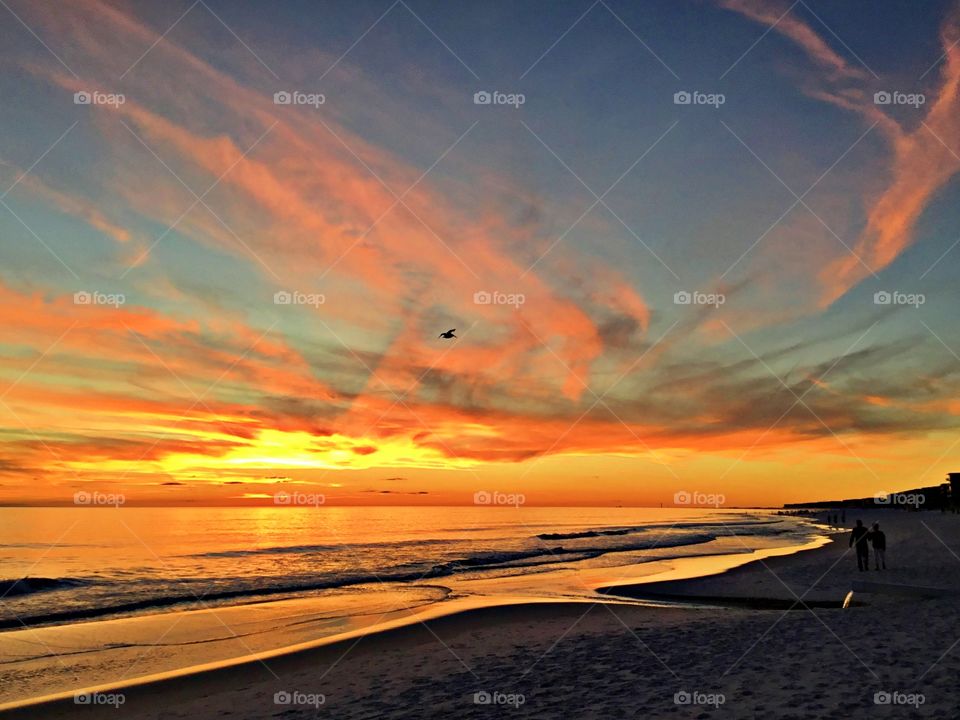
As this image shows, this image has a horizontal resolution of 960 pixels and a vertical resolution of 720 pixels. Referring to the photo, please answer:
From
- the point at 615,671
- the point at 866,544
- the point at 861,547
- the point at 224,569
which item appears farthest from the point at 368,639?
the point at 224,569

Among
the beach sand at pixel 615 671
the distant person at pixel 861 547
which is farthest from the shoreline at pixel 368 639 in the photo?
the distant person at pixel 861 547

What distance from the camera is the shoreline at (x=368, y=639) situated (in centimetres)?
1388

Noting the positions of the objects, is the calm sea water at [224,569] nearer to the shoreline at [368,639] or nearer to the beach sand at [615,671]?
the shoreline at [368,639]

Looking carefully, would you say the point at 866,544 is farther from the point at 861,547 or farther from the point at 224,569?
the point at 224,569

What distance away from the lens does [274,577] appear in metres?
40.4

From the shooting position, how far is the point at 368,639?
62.2 ft

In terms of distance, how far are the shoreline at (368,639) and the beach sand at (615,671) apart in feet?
0.34

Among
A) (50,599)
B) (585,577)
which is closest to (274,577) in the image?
(50,599)

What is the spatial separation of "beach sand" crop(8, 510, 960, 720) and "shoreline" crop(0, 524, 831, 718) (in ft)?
0.34

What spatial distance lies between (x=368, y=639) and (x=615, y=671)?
880 centimetres

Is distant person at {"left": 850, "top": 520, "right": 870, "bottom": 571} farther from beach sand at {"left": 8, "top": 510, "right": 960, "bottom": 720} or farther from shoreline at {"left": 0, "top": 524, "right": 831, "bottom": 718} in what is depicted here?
beach sand at {"left": 8, "top": 510, "right": 960, "bottom": 720}

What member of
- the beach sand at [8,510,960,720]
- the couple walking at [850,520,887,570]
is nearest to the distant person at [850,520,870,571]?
the couple walking at [850,520,887,570]

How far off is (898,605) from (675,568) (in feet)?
73.0

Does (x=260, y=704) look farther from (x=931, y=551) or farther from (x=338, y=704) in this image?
(x=931, y=551)
